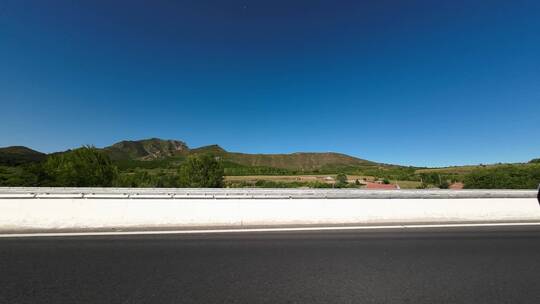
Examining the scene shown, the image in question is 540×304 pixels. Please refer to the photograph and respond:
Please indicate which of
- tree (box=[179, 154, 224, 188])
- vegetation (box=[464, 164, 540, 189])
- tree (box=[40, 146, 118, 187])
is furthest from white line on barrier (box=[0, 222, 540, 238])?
tree (box=[179, 154, 224, 188])

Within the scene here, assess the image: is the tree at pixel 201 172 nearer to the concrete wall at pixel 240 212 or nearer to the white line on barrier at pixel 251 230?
the concrete wall at pixel 240 212

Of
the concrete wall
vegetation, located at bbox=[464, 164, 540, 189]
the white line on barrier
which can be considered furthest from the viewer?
vegetation, located at bbox=[464, 164, 540, 189]

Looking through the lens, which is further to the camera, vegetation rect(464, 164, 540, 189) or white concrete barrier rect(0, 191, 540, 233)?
vegetation rect(464, 164, 540, 189)

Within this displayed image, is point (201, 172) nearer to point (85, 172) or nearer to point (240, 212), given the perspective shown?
point (85, 172)

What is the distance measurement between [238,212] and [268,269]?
3938 millimetres

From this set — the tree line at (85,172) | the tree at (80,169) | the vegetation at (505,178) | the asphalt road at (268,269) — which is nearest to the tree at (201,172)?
the tree line at (85,172)

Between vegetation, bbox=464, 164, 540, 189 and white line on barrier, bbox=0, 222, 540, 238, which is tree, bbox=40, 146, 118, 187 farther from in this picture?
vegetation, bbox=464, 164, 540, 189

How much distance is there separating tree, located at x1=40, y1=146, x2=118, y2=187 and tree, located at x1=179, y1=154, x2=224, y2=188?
11563 mm

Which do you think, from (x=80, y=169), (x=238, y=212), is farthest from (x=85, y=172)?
(x=238, y=212)

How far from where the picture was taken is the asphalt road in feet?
12.9

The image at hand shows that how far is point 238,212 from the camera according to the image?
346 inches

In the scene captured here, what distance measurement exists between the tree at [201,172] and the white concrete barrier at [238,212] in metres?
46.9

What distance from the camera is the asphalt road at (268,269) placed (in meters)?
3.92

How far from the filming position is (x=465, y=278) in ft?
15.2
